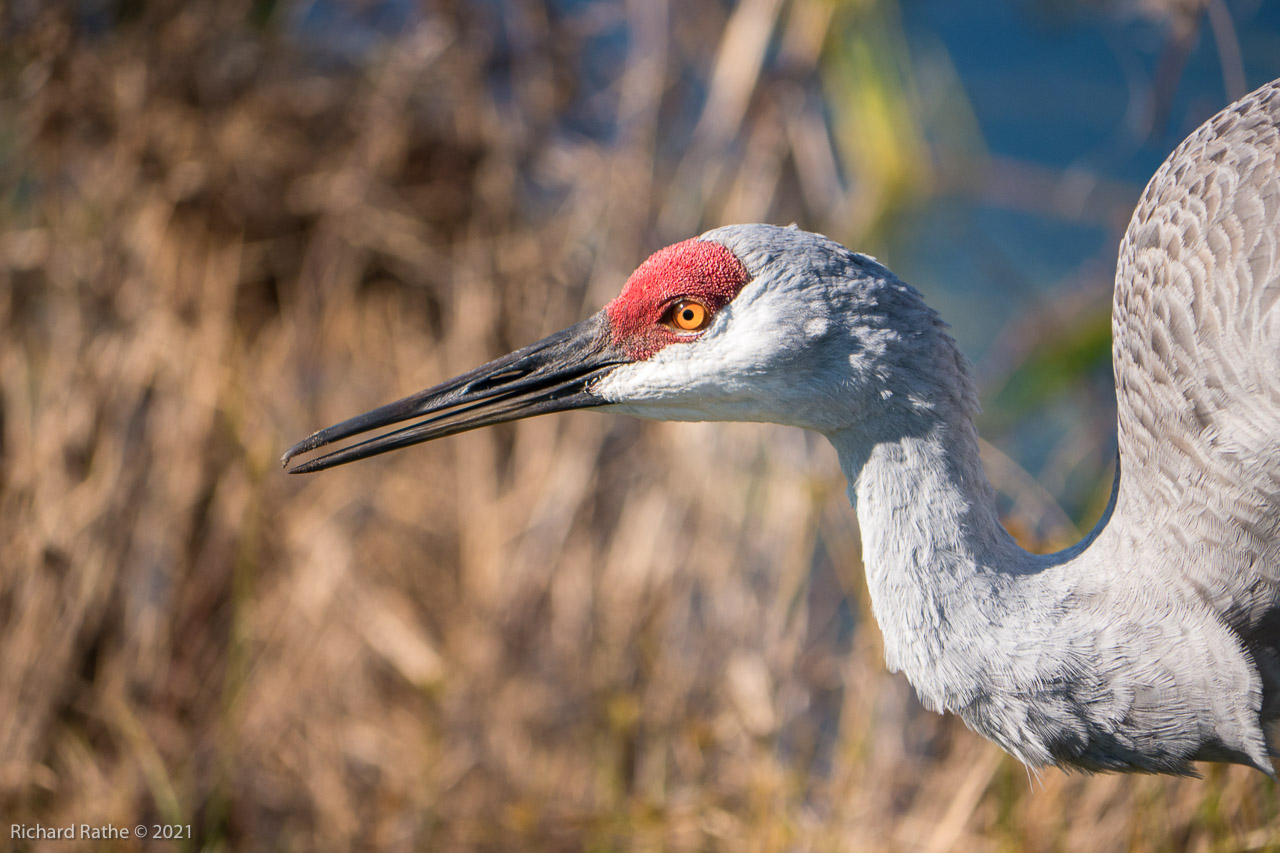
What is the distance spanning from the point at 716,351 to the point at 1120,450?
79 cm

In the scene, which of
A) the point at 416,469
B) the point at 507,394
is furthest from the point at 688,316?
the point at 416,469

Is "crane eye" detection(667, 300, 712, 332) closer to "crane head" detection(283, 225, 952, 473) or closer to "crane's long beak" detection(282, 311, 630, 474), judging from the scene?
"crane head" detection(283, 225, 952, 473)

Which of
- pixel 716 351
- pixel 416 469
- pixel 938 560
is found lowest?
pixel 938 560

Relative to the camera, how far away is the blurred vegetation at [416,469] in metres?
3.28

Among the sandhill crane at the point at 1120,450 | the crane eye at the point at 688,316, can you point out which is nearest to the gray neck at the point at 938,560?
the sandhill crane at the point at 1120,450

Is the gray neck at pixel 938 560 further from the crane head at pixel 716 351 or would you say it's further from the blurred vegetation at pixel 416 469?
the blurred vegetation at pixel 416 469

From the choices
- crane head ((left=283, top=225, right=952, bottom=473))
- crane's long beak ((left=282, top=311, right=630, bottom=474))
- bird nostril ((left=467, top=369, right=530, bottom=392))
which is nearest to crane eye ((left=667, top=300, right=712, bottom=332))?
crane head ((left=283, top=225, right=952, bottom=473))

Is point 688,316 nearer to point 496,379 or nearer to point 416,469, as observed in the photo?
point 496,379

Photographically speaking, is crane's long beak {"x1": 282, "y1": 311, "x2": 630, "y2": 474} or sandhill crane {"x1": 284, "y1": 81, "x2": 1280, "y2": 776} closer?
sandhill crane {"x1": 284, "y1": 81, "x2": 1280, "y2": 776}

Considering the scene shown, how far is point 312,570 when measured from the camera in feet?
12.4

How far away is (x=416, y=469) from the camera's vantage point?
4.20 m

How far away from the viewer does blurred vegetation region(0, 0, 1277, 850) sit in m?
3.28

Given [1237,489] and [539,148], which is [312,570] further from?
[1237,489]

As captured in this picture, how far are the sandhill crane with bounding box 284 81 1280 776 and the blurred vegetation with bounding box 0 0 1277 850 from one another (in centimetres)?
127
